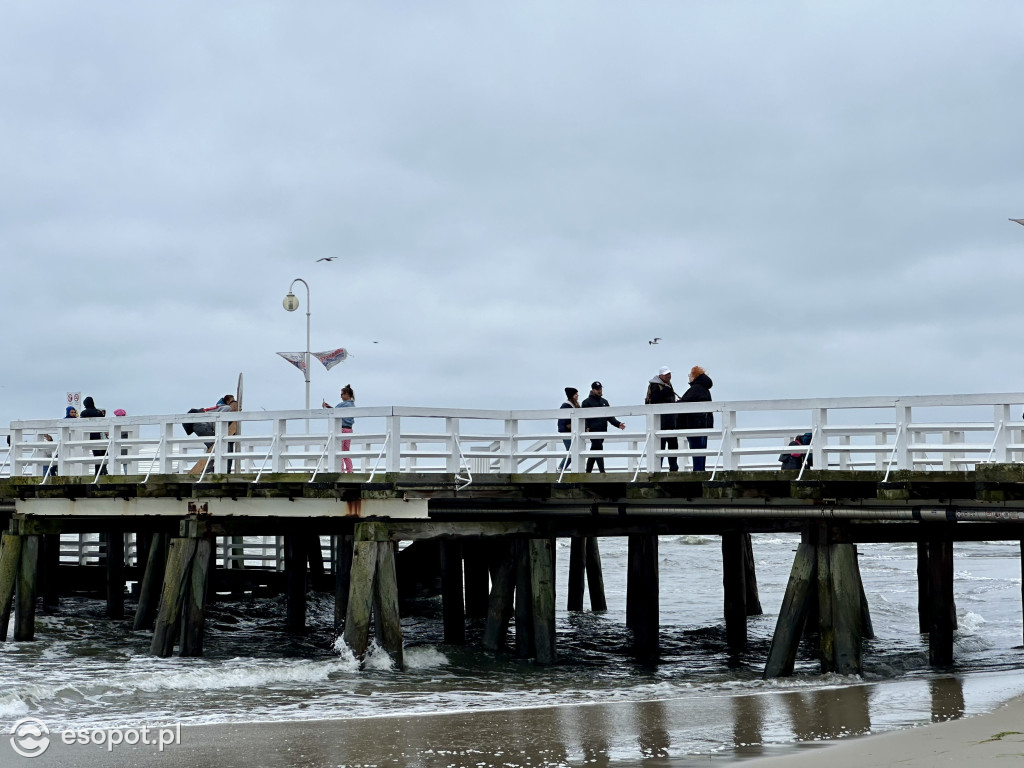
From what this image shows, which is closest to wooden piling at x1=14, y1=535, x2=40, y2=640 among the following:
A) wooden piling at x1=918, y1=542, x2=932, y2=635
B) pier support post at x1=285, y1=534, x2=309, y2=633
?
pier support post at x1=285, y1=534, x2=309, y2=633

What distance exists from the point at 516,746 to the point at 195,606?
31.2 feet

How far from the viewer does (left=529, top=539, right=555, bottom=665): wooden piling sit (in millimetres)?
20219

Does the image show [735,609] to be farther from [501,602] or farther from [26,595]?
[26,595]

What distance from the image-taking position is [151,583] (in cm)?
2633

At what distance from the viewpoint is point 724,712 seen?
550 inches

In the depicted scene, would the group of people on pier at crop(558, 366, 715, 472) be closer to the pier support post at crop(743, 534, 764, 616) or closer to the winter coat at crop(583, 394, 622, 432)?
the winter coat at crop(583, 394, 622, 432)

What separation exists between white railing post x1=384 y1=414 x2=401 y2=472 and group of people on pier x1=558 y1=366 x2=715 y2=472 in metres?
2.42

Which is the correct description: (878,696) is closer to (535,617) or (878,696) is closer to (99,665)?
(535,617)

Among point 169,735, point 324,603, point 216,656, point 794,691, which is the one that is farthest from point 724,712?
point 324,603

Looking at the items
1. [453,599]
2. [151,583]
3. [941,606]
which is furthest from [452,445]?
[151,583]

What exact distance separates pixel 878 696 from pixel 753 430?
3.71m

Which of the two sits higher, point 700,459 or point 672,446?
point 672,446

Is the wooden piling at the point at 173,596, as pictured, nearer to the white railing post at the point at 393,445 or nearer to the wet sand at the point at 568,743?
the white railing post at the point at 393,445

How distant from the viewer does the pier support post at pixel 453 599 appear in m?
22.5
